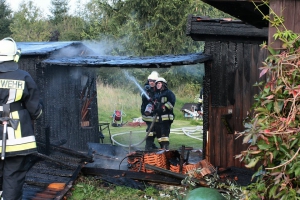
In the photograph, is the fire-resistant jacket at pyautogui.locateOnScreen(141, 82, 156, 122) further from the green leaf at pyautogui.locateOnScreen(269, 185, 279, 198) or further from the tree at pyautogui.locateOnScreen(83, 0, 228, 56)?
the tree at pyautogui.locateOnScreen(83, 0, 228, 56)

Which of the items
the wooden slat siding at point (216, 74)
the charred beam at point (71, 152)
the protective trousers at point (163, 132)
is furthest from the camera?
the protective trousers at point (163, 132)

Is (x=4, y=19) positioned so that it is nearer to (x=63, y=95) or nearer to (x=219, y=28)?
(x=63, y=95)

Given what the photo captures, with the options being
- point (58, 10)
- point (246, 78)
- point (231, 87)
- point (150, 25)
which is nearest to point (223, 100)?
point (231, 87)

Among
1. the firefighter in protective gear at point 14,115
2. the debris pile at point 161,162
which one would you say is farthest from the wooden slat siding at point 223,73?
the firefighter in protective gear at point 14,115

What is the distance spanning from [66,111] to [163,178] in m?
4.28

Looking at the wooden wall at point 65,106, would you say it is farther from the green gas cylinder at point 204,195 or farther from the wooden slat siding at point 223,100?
the green gas cylinder at point 204,195

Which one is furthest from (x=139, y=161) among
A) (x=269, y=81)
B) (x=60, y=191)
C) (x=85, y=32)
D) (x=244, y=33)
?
(x=85, y=32)

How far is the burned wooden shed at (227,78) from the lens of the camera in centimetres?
686

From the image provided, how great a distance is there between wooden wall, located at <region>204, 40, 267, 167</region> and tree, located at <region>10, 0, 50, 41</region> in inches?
936

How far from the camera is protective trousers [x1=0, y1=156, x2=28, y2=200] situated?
4895mm

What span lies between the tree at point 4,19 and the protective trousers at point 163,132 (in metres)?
23.5

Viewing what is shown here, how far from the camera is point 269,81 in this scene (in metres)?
2.50

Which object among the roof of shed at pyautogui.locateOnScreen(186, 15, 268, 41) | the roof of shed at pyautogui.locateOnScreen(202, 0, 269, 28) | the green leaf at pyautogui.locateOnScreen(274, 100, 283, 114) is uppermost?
the roof of shed at pyautogui.locateOnScreen(186, 15, 268, 41)

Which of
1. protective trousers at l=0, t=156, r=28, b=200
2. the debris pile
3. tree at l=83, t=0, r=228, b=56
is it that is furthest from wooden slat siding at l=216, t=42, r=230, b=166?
tree at l=83, t=0, r=228, b=56
